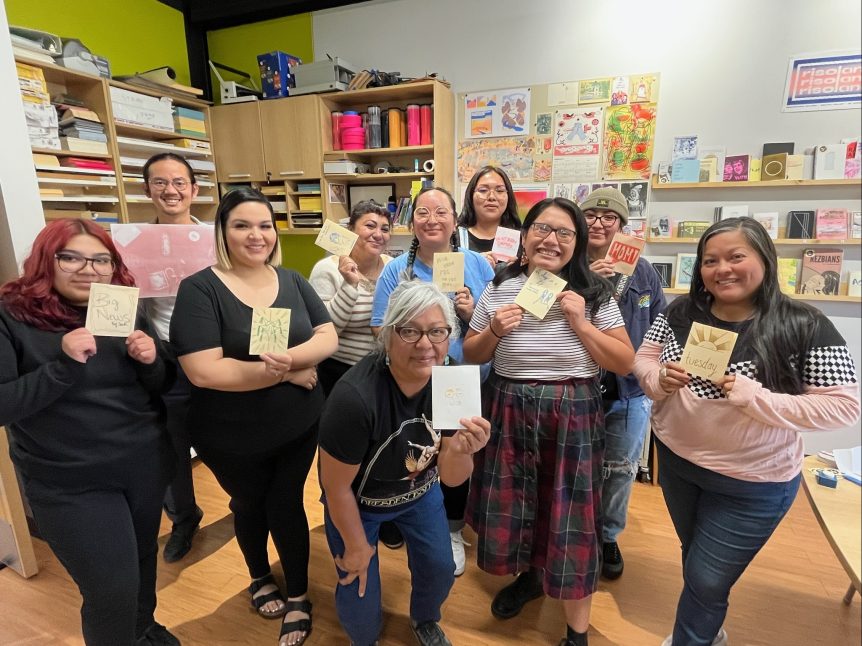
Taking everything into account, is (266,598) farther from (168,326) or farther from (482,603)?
(168,326)

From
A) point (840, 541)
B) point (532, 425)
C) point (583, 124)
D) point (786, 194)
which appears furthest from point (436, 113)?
point (840, 541)

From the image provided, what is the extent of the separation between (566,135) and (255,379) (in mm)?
2724

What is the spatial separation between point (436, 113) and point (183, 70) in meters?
2.40

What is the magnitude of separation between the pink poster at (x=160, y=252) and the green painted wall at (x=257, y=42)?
2683 mm

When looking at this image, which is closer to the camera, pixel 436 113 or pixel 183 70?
pixel 436 113

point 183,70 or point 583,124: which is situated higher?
point 183,70

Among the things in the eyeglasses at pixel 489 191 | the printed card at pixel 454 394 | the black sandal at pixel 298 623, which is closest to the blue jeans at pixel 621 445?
the printed card at pixel 454 394

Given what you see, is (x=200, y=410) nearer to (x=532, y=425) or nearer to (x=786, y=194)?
(x=532, y=425)

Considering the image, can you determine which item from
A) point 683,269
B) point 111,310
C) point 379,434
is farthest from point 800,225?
point 111,310

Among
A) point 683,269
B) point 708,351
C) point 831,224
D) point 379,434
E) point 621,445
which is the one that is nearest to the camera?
point 708,351

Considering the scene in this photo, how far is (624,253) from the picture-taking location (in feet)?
5.85

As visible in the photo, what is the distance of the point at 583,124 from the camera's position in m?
3.26

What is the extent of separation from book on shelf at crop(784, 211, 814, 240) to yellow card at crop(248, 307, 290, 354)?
2875 mm

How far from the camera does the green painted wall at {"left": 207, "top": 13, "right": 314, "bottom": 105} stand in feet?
13.3
